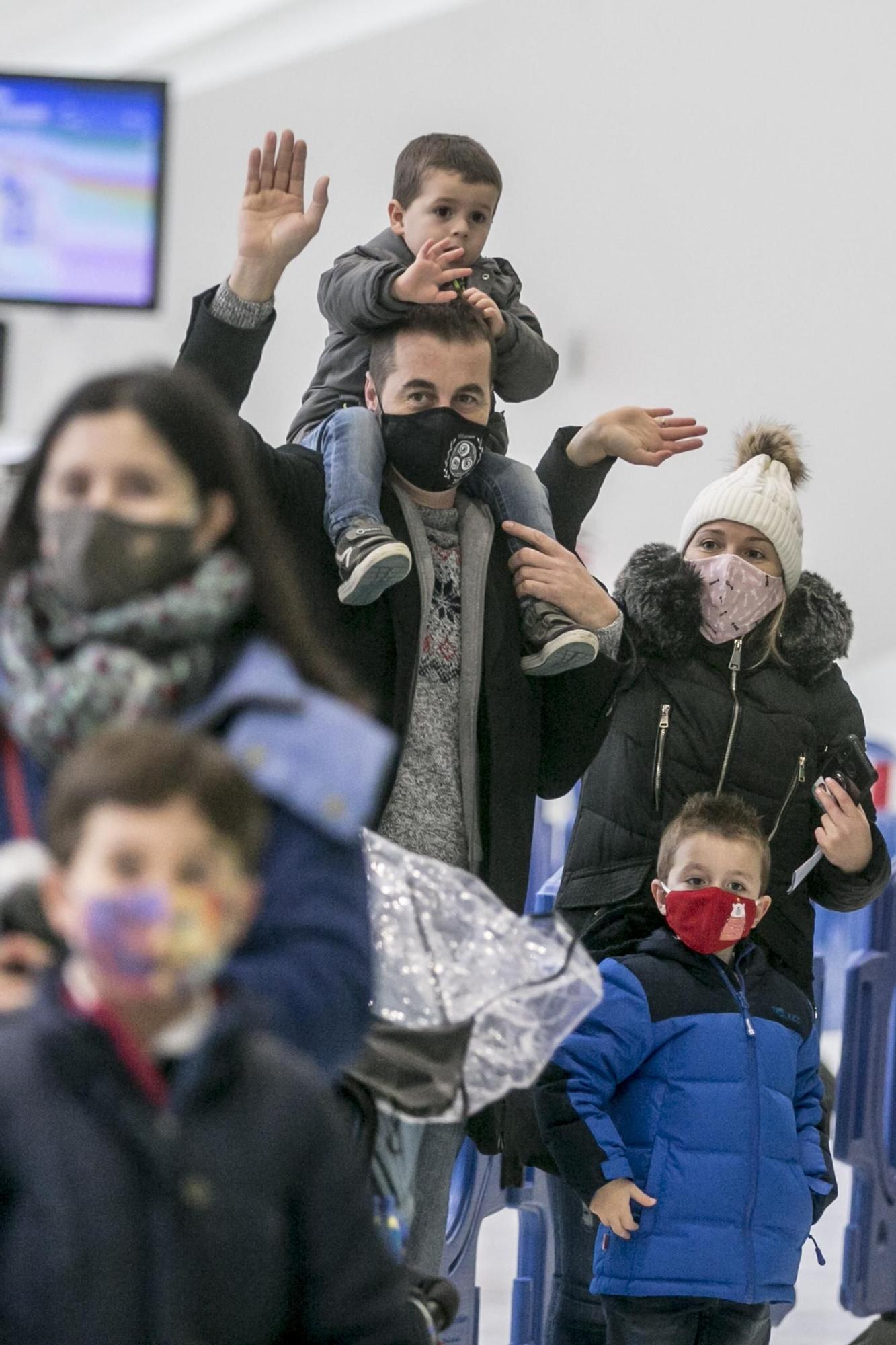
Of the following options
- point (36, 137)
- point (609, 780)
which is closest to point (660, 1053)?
point (609, 780)

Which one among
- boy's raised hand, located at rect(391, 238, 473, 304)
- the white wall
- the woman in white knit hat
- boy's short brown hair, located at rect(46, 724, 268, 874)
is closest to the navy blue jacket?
boy's short brown hair, located at rect(46, 724, 268, 874)

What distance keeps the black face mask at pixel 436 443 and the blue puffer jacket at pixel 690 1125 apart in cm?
71

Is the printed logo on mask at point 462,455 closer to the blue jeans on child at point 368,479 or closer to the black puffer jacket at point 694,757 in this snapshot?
the blue jeans on child at point 368,479

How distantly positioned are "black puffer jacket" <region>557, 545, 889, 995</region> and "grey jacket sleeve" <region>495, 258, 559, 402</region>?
12.3 inches

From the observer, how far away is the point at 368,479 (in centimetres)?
220

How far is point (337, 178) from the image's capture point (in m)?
6.35

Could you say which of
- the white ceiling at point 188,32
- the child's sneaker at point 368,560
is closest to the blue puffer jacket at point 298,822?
the child's sneaker at point 368,560

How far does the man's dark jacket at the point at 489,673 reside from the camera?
7.14 ft

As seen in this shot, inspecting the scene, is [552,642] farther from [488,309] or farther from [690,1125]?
[690,1125]

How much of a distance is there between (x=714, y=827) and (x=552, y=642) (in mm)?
442

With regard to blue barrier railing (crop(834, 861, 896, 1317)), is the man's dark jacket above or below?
above

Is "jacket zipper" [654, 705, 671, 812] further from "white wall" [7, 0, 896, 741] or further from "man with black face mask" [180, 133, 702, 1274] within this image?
"white wall" [7, 0, 896, 741]

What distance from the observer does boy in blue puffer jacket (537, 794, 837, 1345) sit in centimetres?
241

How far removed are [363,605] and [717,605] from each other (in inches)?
27.6
